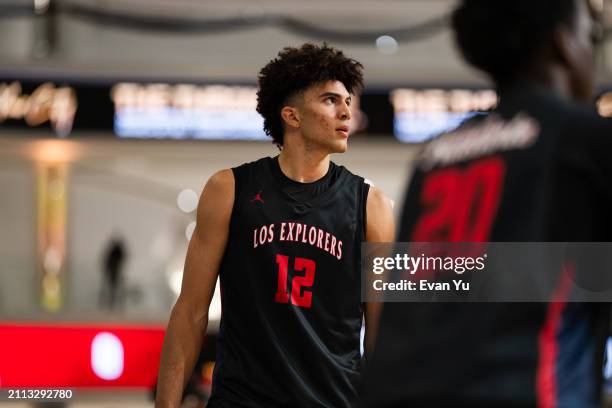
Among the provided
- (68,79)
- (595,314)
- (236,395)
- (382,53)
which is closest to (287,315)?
(236,395)

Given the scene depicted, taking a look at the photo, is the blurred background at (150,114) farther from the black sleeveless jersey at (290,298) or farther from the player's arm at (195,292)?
the black sleeveless jersey at (290,298)

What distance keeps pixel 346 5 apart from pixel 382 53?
0.85 meters

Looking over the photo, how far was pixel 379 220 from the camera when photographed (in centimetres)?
431

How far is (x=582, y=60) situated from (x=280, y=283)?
6.91ft

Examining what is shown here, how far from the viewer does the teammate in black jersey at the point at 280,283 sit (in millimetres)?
4035

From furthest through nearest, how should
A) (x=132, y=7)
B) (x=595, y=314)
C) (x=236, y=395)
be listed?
(x=132, y=7), (x=236, y=395), (x=595, y=314)

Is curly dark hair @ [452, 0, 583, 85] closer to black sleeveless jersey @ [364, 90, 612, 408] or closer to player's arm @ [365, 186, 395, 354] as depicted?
black sleeveless jersey @ [364, 90, 612, 408]

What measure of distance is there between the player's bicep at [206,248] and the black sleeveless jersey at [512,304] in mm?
2061

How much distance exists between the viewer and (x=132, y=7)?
14.6 m

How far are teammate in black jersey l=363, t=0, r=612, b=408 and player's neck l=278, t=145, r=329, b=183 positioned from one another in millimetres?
2171

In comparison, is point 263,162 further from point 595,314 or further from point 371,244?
point 595,314

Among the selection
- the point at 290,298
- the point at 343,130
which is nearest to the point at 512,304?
the point at 290,298

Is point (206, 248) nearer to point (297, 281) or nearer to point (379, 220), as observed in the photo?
point (297, 281)

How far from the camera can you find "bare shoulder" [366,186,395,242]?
429cm
